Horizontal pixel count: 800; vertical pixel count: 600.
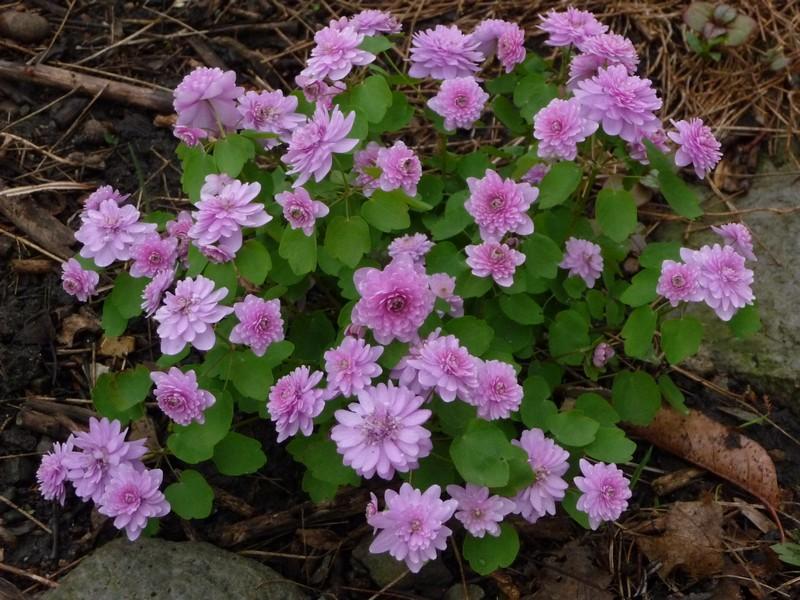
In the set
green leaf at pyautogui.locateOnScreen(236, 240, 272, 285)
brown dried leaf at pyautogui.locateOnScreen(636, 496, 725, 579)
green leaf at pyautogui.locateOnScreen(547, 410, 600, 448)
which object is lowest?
brown dried leaf at pyautogui.locateOnScreen(636, 496, 725, 579)

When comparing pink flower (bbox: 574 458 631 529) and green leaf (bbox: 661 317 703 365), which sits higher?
green leaf (bbox: 661 317 703 365)

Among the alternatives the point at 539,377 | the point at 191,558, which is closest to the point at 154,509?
the point at 191,558

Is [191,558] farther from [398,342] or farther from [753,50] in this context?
[753,50]

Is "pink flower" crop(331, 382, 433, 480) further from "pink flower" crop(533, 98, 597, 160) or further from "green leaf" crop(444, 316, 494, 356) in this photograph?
"pink flower" crop(533, 98, 597, 160)

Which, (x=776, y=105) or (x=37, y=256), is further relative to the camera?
(x=776, y=105)

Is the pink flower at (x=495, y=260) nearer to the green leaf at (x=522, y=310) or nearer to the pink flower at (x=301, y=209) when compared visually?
the green leaf at (x=522, y=310)

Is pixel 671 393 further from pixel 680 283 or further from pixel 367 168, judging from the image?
pixel 367 168

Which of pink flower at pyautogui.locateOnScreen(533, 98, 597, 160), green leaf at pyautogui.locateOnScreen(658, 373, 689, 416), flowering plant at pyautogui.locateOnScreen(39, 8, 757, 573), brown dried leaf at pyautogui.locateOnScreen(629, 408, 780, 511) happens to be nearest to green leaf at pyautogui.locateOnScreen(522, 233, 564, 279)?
flowering plant at pyautogui.locateOnScreen(39, 8, 757, 573)
